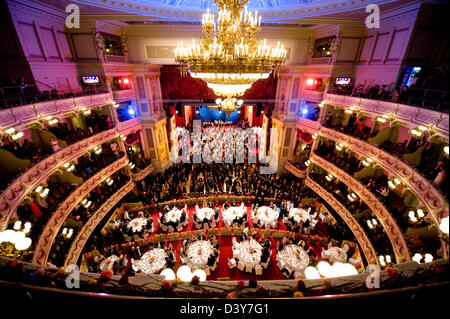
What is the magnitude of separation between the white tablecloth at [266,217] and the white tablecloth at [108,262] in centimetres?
726

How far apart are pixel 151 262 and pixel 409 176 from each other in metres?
10.6

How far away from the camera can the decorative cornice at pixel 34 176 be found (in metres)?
5.79

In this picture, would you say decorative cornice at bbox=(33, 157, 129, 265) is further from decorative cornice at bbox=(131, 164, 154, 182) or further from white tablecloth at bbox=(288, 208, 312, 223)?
white tablecloth at bbox=(288, 208, 312, 223)

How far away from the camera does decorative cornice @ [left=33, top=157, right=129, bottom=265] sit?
6713 mm

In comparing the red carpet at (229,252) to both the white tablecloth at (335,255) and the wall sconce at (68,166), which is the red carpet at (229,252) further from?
the wall sconce at (68,166)

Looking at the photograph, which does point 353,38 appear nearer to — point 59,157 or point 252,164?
point 252,164

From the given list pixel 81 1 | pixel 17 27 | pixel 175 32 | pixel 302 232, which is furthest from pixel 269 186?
pixel 17 27

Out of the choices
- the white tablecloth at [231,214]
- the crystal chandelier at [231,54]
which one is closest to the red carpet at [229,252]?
the white tablecloth at [231,214]

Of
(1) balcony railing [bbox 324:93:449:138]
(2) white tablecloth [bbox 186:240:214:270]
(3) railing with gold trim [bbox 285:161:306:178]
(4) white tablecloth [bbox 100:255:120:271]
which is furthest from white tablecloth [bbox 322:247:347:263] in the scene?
(4) white tablecloth [bbox 100:255:120:271]

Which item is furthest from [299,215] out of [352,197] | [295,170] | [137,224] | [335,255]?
[137,224]

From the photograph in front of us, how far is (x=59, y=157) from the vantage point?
28.2ft

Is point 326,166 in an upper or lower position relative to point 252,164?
upper

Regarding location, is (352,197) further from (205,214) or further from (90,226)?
(90,226)

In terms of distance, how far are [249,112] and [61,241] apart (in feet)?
70.3
